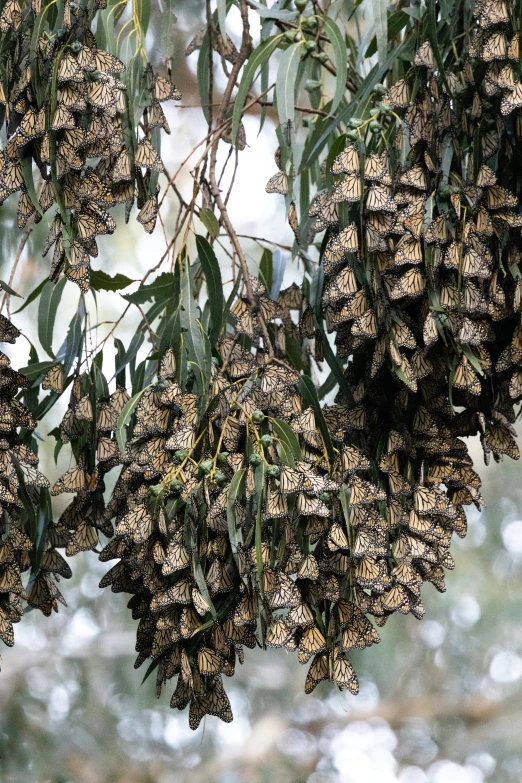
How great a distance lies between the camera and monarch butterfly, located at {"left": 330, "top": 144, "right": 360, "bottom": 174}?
87 centimetres

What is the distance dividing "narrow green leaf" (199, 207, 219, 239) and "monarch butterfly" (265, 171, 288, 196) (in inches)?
2.6

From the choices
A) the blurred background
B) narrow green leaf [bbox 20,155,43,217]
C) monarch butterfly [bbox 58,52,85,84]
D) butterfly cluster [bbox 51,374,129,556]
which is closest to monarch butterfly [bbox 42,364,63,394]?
butterfly cluster [bbox 51,374,129,556]

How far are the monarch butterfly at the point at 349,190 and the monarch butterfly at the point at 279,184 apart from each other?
0.31 feet

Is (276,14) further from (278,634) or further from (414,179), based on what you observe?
(278,634)

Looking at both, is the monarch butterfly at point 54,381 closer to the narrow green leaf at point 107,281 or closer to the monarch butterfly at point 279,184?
the narrow green leaf at point 107,281

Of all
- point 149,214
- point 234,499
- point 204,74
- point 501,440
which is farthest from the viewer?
point 204,74

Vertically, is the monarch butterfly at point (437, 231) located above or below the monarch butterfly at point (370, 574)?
above

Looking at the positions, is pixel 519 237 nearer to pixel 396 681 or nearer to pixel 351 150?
pixel 351 150

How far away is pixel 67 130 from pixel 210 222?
206 millimetres

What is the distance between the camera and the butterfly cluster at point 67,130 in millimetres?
820

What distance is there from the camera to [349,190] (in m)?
0.86

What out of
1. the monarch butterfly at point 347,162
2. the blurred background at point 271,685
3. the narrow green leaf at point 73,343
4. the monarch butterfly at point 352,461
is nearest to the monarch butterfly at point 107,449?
the narrow green leaf at point 73,343

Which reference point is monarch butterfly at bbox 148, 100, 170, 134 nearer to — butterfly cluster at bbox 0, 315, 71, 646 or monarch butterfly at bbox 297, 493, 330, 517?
butterfly cluster at bbox 0, 315, 71, 646

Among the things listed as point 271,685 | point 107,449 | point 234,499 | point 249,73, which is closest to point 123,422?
point 107,449
